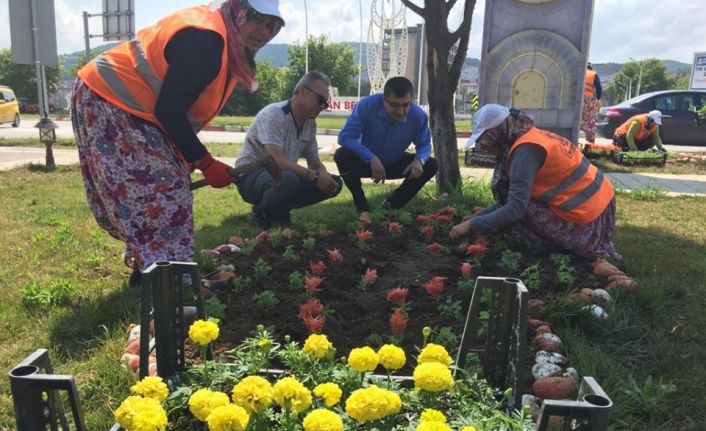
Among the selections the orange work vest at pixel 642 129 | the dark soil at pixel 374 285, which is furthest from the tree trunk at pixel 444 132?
the orange work vest at pixel 642 129

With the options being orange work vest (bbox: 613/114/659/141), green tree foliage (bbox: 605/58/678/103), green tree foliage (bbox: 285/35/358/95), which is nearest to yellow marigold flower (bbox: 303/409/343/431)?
orange work vest (bbox: 613/114/659/141)

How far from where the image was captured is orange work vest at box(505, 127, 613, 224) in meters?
3.29

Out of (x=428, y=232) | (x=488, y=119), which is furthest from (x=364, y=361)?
(x=428, y=232)

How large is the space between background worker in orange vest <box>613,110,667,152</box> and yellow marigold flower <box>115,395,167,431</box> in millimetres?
10799

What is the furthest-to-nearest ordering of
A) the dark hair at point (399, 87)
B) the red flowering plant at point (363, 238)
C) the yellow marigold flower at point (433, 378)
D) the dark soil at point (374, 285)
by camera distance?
the dark hair at point (399, 87)
the red flowering plant at point (363, 238)
the dark soil at point (374, 285)
the yellow marigold flower at point (433, 378)

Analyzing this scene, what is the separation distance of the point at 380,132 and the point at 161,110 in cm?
243

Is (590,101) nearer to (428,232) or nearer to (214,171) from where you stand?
(428,232)

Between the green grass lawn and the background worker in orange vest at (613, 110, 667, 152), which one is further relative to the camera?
the background worker in orange vest at (613, 110, 667, 152)

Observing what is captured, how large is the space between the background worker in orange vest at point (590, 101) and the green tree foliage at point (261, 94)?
107ft

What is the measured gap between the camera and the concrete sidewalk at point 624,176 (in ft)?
22.3

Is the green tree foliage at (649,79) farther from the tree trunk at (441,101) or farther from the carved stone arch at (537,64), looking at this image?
the tree trunk at (441,101)

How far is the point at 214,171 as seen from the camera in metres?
2.78

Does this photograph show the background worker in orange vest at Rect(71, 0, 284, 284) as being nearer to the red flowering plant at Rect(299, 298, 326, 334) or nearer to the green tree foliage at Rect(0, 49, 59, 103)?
the red flowering plant at Rect(299, 298, 326, 334)

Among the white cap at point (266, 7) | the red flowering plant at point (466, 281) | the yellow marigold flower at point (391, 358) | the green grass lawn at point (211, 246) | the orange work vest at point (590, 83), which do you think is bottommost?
the green grass lawn at point (211, 246)
